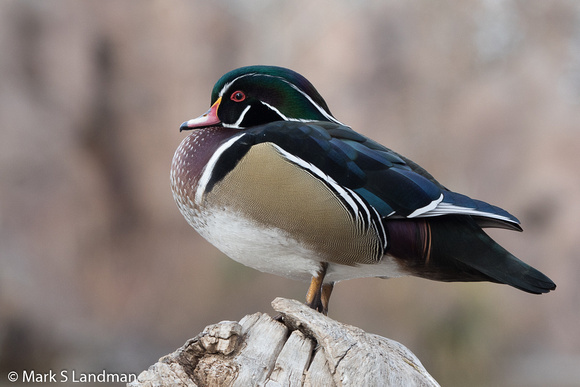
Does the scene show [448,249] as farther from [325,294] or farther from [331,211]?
[325,294]

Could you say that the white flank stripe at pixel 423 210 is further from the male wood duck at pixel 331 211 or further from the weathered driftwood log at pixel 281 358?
the weathered driftwood log at pixel 281 358

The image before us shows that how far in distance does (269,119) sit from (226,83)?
150mm

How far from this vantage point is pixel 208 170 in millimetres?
1580

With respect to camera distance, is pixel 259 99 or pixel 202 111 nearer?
pixel 259 99

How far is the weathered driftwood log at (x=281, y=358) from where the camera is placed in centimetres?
135

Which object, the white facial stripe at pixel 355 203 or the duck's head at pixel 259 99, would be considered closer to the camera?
the white facial stripe at pixel 355 203

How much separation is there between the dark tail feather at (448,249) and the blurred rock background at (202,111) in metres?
2.86

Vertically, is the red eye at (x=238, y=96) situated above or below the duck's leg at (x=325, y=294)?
above

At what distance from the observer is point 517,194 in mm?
4629

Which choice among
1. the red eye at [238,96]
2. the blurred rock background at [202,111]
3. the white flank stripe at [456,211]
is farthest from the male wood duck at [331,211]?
the blurred rock background at [202,111]

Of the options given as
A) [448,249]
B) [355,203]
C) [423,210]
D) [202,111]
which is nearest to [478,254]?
[448,249]

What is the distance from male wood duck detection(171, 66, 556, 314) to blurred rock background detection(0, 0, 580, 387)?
2.84 meters

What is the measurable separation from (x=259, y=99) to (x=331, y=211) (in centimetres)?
39

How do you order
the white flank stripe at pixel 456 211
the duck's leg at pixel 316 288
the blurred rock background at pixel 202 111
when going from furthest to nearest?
the blurred rock background at pixel 202 111
the duck's leg at pixel 316 288
the white flank stripe at pixel 456 211
